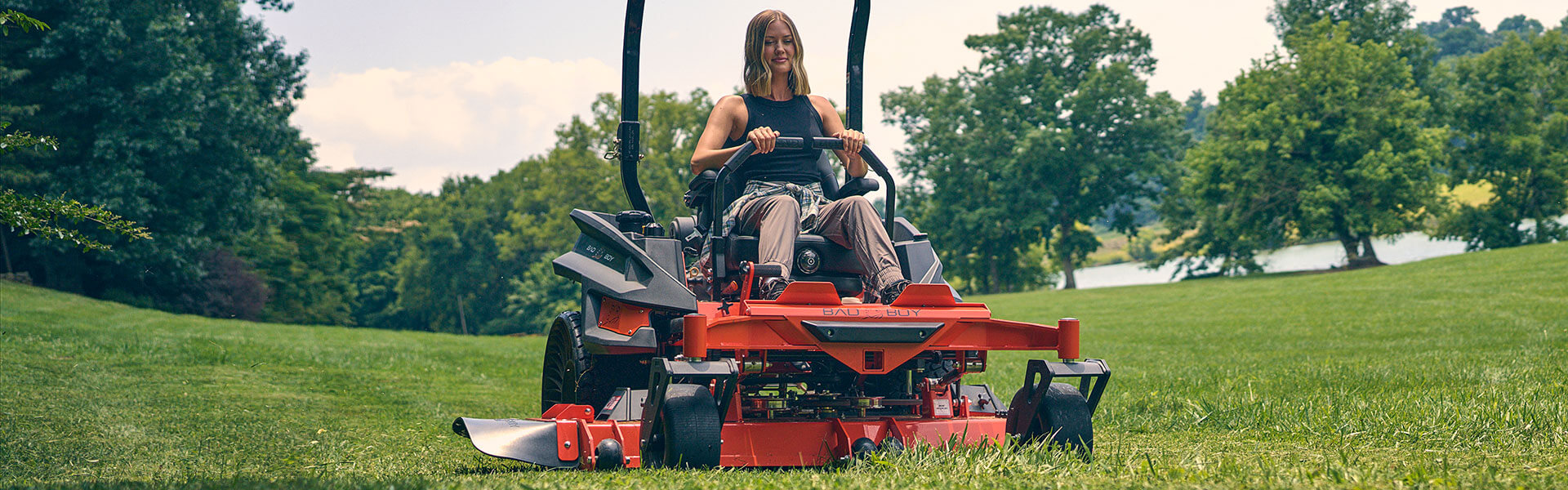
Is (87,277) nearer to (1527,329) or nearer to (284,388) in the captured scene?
(284,388)

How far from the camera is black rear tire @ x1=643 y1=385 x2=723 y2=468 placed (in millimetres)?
4863

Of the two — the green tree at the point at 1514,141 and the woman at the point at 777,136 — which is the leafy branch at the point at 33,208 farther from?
the green tree at the point at 1514,141

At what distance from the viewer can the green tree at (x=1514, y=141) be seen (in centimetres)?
5059

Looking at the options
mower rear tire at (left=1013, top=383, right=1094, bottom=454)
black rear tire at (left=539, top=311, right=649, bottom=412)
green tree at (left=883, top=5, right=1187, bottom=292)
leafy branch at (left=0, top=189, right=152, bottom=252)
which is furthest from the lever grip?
green tree at (left=883, top=5, right=1187, bottom=292)

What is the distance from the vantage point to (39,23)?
6.38 m

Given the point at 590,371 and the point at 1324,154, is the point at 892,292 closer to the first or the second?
the point at 590,371

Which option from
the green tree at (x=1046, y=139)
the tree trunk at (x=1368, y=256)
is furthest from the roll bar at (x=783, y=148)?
the green tree at (x=1046, y=139)

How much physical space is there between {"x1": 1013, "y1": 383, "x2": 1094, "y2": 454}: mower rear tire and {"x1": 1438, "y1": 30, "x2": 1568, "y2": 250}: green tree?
173ft

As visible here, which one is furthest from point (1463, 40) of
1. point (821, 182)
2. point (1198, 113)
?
point (821, 182)

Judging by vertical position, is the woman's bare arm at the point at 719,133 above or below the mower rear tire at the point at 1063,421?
above

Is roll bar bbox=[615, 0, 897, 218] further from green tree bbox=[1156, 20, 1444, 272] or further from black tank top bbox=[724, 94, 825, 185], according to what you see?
green tree bbox=[1156, 20, 1444, 272]

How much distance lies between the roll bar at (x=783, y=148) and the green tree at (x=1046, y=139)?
50526 mm

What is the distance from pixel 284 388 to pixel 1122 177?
49.4 metres

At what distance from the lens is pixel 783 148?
6148mm
